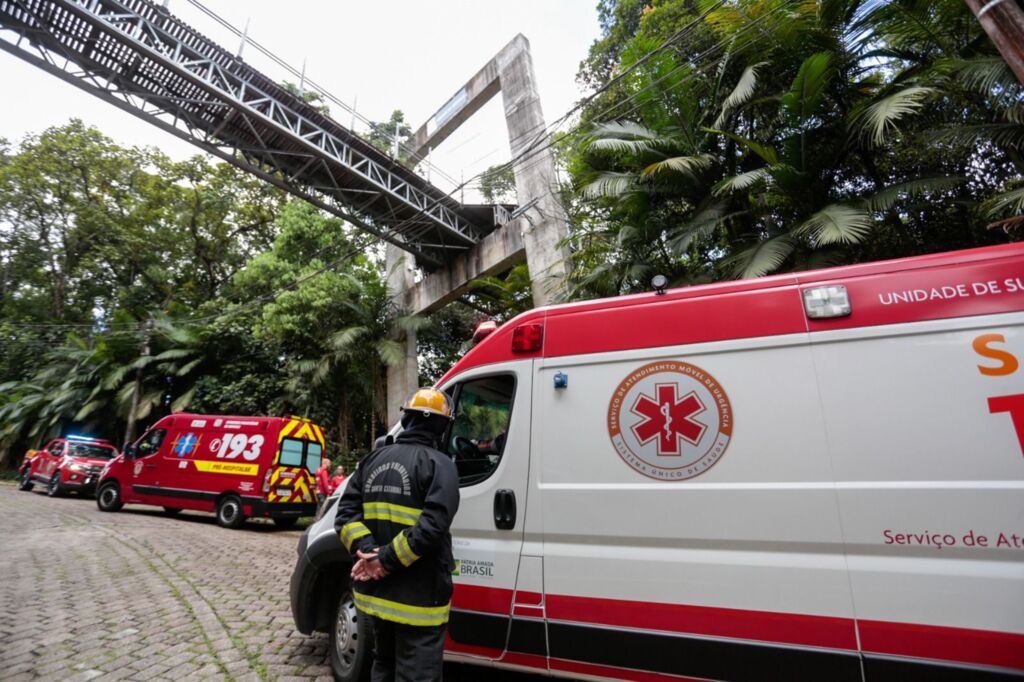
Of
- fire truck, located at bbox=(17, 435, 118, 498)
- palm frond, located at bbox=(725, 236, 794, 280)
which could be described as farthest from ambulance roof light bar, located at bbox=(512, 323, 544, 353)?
fire truck, located at bbox=(17, 435, 118, 498)

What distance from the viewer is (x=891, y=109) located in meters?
5.15

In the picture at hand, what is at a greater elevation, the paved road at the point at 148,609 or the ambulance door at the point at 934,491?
the ambulance door at the point at 934,491

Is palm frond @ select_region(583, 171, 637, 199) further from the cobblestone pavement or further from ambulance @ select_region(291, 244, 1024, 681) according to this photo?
the cobblestone pavement

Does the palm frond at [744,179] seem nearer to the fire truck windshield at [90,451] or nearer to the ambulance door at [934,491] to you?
the ambulance door at [934,491]

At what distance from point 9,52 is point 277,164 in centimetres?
446

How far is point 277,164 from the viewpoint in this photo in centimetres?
1149

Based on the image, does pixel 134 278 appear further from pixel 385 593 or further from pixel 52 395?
pixel 385 593

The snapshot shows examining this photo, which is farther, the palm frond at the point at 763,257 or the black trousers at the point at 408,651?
the palm frond at the point at 763,257

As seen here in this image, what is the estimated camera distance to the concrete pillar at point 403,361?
1467 centimetres

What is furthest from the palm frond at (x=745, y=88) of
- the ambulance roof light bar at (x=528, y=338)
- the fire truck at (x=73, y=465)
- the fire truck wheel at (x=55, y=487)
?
the fire truck wheel at (x=55, y=487)

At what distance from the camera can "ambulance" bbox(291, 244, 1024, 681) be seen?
77.4 inches

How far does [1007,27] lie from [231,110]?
38.5 feet

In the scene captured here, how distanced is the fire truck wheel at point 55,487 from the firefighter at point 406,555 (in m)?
18.3

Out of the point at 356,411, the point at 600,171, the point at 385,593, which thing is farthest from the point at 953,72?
the point at 356,411
